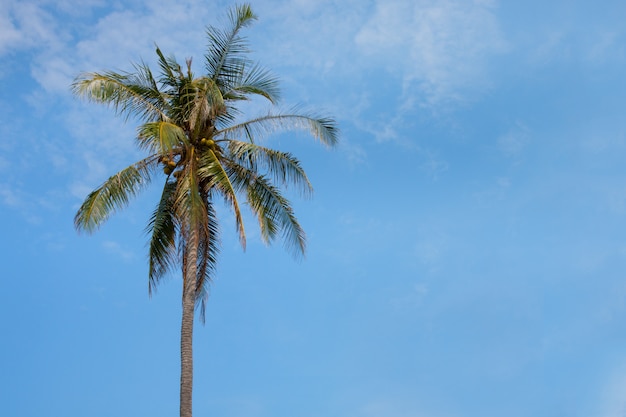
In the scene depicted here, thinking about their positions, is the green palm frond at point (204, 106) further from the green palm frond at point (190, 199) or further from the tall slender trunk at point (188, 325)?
the tall slender trunk at point (188, 325)

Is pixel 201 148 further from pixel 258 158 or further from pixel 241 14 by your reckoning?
pixel 241 14

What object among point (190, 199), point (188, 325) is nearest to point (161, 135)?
point (190, 199)

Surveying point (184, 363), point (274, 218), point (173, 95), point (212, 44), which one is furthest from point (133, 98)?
point (184, 363)

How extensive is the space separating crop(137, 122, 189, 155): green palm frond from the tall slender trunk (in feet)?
6.61

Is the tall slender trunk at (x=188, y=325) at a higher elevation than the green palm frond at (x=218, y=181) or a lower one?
lower

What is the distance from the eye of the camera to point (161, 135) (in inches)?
699

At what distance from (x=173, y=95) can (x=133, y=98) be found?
987mm

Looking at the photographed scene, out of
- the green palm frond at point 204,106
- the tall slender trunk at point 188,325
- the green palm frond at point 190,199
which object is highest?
the green palm frond at point 204,106

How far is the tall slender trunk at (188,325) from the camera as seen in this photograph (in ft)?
57.3

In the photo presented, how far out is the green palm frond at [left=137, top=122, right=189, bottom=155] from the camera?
17.8m

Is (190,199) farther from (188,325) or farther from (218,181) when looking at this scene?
(188,325)

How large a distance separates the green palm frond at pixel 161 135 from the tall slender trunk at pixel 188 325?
2016mm

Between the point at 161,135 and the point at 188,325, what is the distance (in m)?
4.19

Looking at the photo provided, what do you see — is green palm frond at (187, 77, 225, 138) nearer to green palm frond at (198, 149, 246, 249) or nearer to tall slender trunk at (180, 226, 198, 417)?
green palm frond at (198, 149, 246, 249)
